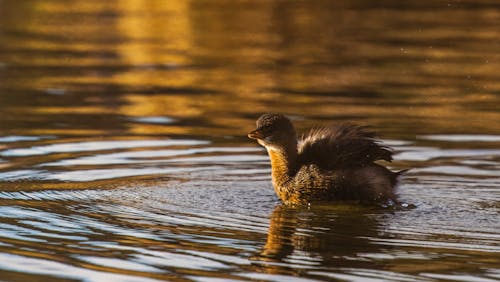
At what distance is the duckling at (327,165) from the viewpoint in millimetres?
10805

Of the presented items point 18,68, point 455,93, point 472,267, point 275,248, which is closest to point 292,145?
point 275,248

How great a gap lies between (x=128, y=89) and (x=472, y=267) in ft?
34.2

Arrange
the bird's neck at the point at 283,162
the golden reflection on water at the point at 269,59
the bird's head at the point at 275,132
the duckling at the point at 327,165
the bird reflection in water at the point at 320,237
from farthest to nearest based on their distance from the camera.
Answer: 1. the golden reflection on water at the point at 269,59
2. the bird's head at the point at 275,132
3. the bird's neck at the point at 283,162
4. the duckling at the point at 327,165
5. the bird reflection in water at the point at 320,237

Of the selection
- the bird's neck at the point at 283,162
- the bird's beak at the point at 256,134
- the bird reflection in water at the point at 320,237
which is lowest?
the bird reflection in water at the point at 320,237

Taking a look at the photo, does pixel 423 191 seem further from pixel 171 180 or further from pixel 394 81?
pixel 394 81

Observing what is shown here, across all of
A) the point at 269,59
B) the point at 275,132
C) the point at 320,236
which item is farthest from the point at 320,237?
the point at 269,59

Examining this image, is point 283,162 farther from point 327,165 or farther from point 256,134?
point 327,165

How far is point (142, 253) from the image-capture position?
348 inches

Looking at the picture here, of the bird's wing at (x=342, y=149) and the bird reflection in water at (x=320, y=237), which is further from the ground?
the bird's wing at (x=342, y=149)

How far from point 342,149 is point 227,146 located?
2597 mm

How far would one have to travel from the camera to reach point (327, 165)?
35.7ft

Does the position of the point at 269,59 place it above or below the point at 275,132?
above

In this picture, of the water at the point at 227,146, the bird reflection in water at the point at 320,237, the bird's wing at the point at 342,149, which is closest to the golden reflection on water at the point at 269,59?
the water at the point at 227,146

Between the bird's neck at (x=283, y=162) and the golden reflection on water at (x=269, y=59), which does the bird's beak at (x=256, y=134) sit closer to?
the bird's neck at (x=283, y=162)
